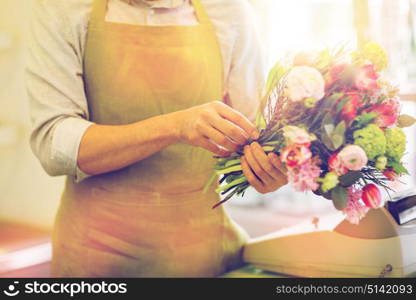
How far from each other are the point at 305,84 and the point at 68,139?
43cm

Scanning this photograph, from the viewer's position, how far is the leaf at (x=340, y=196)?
84cm

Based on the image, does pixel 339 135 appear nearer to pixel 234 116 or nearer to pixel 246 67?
pixel 234 116

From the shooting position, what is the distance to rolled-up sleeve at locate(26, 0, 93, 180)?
3.01 feet

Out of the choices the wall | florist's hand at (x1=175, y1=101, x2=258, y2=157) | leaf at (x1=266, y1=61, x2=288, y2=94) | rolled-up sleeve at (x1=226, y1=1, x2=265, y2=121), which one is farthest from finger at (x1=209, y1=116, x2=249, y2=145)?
the wall

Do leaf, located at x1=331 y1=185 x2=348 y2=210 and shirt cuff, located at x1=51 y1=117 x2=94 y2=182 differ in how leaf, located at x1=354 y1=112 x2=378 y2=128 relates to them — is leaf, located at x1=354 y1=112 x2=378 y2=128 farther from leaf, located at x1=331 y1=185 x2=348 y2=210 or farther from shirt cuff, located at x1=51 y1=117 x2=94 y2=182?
shirt cuff, located at x1=51 y1=117 x2=94 y2=182

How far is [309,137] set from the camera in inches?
31.7

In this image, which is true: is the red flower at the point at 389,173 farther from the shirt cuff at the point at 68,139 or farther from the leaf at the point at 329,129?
the shirt cuff at the point at 68,139

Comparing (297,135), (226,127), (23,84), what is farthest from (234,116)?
(23,84)

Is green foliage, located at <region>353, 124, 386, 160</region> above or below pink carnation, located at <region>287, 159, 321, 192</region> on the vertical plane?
above

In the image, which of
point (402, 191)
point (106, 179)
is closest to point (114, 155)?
point (106, 179)

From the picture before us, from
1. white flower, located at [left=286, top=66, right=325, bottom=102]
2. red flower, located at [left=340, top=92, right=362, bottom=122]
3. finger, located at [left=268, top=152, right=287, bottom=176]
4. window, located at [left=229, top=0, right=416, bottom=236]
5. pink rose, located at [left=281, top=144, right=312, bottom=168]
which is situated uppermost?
window, located at [left=229, top=0, right=416, bottom=236]

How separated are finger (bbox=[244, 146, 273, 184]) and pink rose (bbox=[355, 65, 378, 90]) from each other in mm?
211

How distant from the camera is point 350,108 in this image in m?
0.81

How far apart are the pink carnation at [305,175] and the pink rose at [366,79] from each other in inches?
5.8
